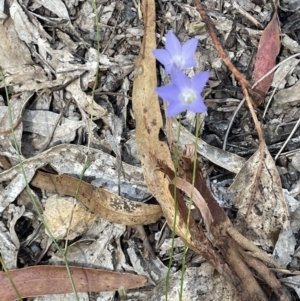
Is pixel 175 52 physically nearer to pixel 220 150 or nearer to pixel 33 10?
pixel 220 150

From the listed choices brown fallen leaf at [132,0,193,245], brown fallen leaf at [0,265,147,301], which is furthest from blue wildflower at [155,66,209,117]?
brown fallen leaf at [0,265,147,301]

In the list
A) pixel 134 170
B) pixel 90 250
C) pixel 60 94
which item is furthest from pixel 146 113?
pixel 90 250

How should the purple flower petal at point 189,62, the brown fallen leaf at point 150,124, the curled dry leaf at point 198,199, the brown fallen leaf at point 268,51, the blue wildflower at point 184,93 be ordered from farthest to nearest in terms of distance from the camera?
the brown fallen leaf at point 268,51 < the brown fallen leaf at point 150,124 < the curled dry leaf at point 198,199 < the purple flower petal at point 189,62 < the blue wildflower at point 184,93

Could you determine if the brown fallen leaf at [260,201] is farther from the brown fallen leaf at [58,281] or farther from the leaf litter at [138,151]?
the brown fallen leaf at [58,281]

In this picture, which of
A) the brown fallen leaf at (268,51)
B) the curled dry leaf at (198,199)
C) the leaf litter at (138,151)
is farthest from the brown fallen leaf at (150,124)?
the brown fallen leaf at (268,51)

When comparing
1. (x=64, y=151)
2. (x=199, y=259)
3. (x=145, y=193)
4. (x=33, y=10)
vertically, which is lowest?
(x=199, y=259)

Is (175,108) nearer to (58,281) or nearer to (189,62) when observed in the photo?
(189,62)
